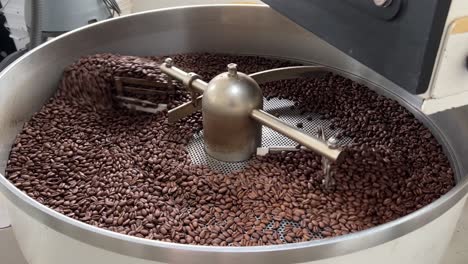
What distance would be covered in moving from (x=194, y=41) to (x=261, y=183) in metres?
0.72

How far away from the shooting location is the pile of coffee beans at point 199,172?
1049 millimetres

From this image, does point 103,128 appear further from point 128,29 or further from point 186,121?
point 128,29

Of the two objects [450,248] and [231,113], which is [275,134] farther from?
[450,248]

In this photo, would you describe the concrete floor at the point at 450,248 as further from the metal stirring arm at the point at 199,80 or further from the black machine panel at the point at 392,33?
the black machine panel at the point at 392,33

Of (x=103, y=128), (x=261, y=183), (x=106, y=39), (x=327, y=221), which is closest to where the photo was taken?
(x=327, y=221)

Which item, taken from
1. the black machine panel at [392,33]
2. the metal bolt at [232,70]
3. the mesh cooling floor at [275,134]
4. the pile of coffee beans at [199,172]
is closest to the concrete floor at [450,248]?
the pile of coffee beans at [199,172]

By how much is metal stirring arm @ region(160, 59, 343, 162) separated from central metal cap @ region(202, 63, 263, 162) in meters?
0.03

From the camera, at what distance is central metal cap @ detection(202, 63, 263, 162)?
3.77ft

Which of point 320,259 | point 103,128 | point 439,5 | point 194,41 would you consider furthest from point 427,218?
point 194,41

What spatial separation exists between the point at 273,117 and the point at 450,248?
0.77 metres

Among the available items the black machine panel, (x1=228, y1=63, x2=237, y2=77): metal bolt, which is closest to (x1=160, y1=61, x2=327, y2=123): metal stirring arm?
(x1=228, y1=63, x2=237, y2=77): metal bolt

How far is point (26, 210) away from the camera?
0.88 m

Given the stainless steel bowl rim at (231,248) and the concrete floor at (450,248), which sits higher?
the stainless steel bowl rim at (231,248)

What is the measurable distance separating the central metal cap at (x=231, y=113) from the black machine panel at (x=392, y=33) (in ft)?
1.08
